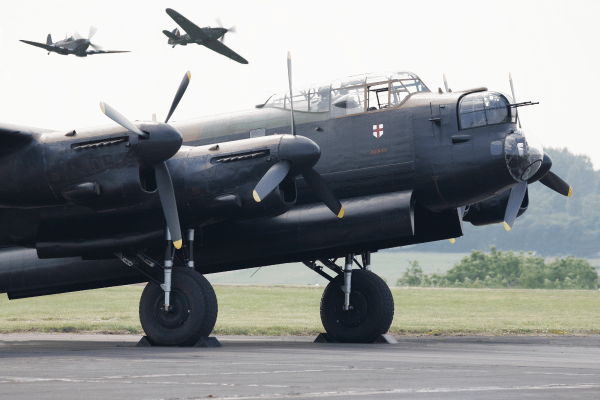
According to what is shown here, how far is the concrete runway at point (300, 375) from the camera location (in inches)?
329

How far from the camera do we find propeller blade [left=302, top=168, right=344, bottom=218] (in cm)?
1834

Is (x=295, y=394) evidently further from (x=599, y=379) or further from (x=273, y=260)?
(x=273, y=260)

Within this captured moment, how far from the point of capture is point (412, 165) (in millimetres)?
18375

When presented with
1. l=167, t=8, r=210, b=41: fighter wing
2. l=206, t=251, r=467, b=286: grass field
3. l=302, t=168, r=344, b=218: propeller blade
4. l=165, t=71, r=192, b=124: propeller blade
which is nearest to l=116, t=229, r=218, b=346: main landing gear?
l=302, t=168, r=344, b=218: propeller blade

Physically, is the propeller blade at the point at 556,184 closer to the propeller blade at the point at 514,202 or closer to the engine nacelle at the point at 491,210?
the engine nacelle at the point at 491,210

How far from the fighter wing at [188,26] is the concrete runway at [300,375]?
1532 inches

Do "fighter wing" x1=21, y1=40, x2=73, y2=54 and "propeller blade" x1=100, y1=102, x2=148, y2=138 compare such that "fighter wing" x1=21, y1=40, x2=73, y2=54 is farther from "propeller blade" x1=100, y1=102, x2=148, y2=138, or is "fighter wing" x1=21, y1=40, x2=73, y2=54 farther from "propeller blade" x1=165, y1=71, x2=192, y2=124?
"propeller blade" x1=100, y1=102, x2=148, y2=138

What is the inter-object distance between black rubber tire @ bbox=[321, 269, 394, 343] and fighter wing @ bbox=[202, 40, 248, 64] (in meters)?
35.7

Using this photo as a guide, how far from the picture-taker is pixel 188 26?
52750 millimetres

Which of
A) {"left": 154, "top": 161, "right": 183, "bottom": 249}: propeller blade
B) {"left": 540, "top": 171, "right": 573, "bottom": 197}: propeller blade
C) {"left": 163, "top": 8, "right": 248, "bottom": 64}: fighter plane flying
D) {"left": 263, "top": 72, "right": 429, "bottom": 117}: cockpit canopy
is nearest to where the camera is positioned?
{"left": 154, "top": 161, "right": 183, "bottom": 249}: propeller blade

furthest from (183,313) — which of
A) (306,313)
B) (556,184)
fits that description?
(306,313)

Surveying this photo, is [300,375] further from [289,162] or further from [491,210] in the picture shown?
[491,210]

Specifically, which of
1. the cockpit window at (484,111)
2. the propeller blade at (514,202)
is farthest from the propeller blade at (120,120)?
the propeller blade at (514,202)

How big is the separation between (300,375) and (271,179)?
718 cm
